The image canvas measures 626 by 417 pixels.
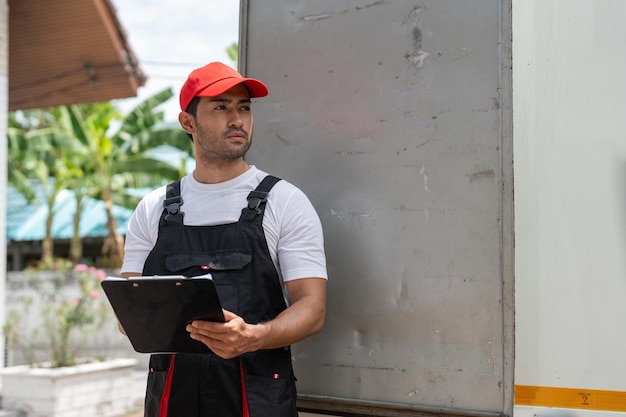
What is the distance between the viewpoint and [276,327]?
2.14 meters

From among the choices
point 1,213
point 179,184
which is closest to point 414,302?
point 179,184

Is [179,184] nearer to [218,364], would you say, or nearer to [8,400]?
[218,364]

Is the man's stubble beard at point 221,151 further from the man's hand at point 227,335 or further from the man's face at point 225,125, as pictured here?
the man's hand at point 227,335

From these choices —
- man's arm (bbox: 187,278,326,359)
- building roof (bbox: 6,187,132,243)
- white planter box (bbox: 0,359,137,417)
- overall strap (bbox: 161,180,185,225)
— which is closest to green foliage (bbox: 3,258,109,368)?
white planter box (bbox: 0,359,137,417)

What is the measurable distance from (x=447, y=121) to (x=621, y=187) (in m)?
0.53

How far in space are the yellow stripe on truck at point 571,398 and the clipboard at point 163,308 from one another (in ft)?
2.79

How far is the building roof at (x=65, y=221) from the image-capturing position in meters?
18.8

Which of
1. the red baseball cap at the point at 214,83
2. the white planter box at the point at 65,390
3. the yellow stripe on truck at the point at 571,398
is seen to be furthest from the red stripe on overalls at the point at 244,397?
the white planter box at the point at 65,390

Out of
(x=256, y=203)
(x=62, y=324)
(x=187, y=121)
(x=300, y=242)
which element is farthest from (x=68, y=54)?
(x=300, y=242)

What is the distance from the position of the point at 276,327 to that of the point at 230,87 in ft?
2.57

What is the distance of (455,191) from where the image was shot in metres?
2.20

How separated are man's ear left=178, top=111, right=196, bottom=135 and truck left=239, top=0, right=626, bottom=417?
27 centimetres

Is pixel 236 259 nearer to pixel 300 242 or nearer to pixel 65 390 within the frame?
pixel 300 242

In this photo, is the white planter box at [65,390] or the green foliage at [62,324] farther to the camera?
the green foliage at [62,324]
